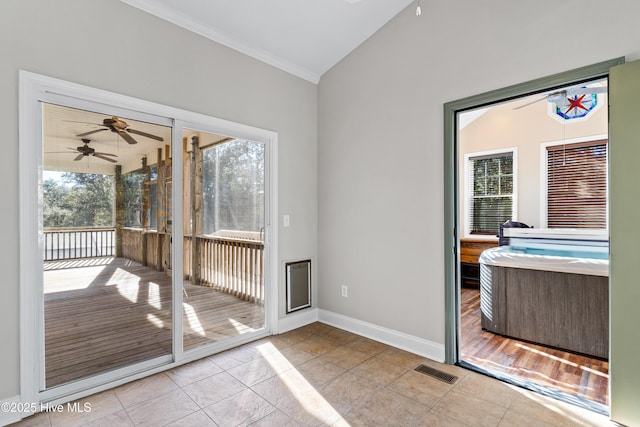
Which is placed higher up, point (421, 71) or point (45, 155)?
point (421, 71)

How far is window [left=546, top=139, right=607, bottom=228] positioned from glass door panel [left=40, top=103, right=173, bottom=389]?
5.41m

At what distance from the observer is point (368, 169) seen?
11.1 ft

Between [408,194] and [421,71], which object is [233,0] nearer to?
[421,71]

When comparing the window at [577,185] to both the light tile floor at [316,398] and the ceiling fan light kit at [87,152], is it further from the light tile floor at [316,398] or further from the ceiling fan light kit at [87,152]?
the ceiling fan light kit at [87,152]

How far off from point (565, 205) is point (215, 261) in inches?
201

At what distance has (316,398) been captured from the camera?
225 centimetres

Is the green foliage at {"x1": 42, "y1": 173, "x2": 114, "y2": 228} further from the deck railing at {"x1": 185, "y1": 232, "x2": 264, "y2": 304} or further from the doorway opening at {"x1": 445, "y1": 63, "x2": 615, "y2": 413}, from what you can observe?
the doorway opening at {"x1": 445, "y1": 63, "x2": 615, "y2": 413}

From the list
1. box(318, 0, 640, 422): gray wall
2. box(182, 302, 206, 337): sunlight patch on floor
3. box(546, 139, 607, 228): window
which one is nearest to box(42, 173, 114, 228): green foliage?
box(182, 302, 206, 337): sunlight patch on floor

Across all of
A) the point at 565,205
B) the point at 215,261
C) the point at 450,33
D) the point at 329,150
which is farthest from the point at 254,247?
the point at 565,205

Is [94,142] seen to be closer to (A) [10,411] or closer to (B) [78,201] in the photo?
(B) [78,201]

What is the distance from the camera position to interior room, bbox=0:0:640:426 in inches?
79.0

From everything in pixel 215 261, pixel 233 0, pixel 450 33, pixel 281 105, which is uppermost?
pixel 233 0

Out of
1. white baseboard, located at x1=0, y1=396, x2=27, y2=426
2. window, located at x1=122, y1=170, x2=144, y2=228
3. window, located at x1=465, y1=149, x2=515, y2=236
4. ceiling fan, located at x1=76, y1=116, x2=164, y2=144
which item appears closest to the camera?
white baseboard, located at x1=0, y1=396, x2=27, y2=426

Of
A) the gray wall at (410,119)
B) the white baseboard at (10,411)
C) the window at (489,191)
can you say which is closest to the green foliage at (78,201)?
the white baseboard at (10,411)
